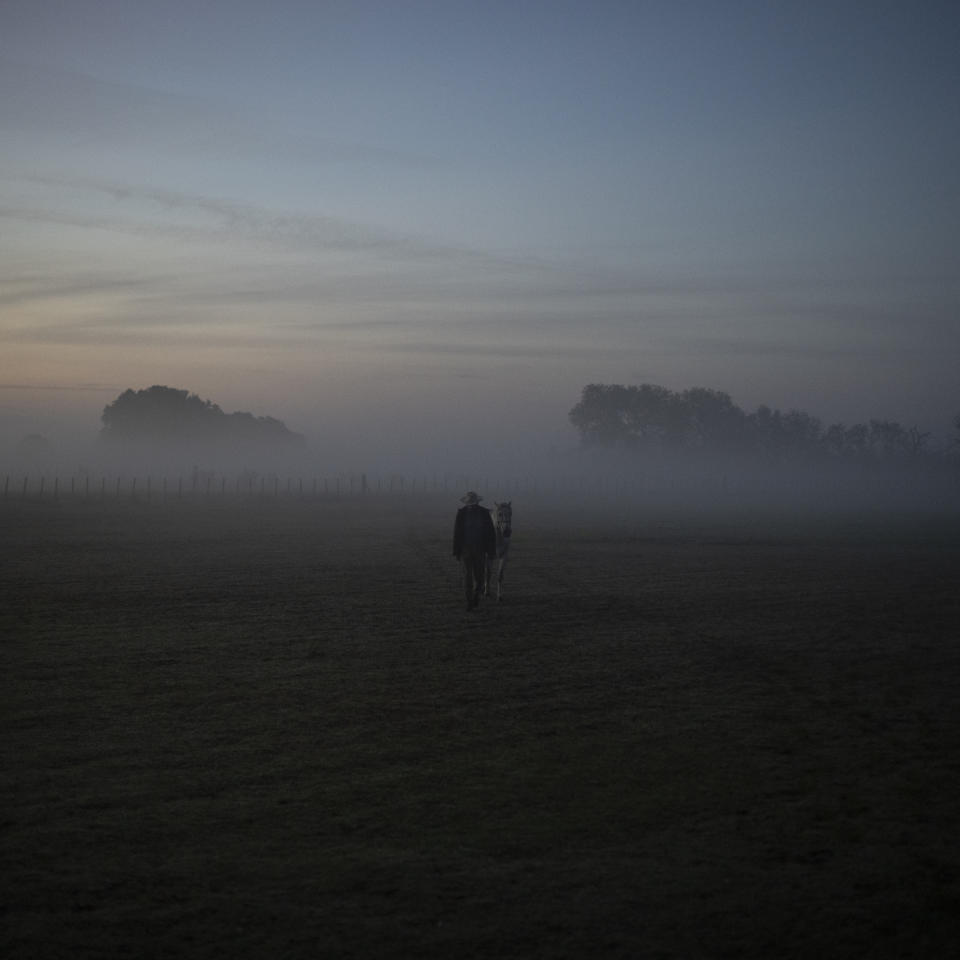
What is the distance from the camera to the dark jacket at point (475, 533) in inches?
668

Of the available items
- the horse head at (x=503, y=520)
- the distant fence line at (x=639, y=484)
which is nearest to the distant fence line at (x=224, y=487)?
the distant fence line at (x=639, y=484)

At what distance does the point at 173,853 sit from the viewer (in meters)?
6.19

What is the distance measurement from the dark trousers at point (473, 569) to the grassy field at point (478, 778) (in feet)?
1.54

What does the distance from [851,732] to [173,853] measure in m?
6.66

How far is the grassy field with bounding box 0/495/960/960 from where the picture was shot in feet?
17.5

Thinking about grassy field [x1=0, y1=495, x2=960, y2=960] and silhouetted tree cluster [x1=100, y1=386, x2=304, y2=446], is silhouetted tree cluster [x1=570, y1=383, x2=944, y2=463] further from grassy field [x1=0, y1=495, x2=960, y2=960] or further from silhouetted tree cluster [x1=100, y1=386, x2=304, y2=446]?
grassy field [x1=0, y1=495, x2=960, y2=960]

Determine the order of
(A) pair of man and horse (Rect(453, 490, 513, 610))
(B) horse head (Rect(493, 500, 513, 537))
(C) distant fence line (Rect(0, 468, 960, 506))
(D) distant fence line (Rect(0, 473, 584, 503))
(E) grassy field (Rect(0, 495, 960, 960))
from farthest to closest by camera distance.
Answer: (C) distant fence line (Rect(0, 468, 960, 506))
(D) distant fence line (Rect(0, 473, 584, 503))
(B) horse head (Rect(493, 500, 513, 537))
(A) pair of man and horse (Rect(453, 490, 513, 610))
(E) grassy field (Rect(0, 495, 960, 960))

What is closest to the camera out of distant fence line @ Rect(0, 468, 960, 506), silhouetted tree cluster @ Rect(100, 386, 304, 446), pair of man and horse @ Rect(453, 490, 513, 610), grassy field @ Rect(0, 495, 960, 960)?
grassy field @ Rect(0, 495, 960, 960)

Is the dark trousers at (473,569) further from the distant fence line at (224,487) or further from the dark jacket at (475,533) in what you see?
the distant fence line at (224,487)

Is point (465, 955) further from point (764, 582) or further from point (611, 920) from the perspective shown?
point (764, 582)

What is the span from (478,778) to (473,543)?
9294 millimetres

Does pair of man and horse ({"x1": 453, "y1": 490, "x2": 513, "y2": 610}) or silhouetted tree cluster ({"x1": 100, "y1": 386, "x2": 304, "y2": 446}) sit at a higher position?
silhouetted tree cluster ({"x1": 100, "y1": 386, "x2": 304, "y2": 446})

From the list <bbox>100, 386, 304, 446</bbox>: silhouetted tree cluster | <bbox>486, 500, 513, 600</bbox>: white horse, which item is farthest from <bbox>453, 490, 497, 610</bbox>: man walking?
<bbox>100, 386, 304, 446</bbox>: silhouetted tree cluster

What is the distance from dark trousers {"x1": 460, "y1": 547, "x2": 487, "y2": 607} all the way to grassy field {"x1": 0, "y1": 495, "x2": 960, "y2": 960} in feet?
1.54
